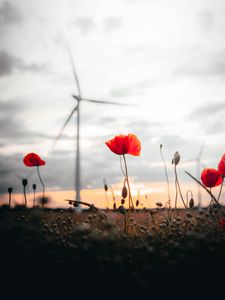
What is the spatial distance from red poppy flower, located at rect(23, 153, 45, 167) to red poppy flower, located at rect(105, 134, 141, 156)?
1506 millimetres

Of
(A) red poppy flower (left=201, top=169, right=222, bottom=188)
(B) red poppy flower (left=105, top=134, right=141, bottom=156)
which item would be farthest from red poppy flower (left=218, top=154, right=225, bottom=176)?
(B) red poppy flower (left=105, top=134, right=141, bottom=156)

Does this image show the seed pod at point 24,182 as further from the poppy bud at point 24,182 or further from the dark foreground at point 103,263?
the dark foreground at point 103,263

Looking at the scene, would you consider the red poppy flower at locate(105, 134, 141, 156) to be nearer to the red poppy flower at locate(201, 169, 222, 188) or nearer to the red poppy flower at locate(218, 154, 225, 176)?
the red poppy flower at locate(201, 169, 222, 188)

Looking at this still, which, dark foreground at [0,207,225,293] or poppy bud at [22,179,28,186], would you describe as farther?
poppy bud at [22,179,28,186]

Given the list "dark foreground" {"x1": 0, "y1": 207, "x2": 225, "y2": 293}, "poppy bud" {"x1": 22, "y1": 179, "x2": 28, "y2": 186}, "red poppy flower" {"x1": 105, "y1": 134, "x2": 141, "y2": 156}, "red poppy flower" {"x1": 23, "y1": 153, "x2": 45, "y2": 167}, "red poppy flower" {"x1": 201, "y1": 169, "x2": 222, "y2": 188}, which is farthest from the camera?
"red poppy flower" {"x1": 23, "y1": 153, "x2": 45, "y2": 167}

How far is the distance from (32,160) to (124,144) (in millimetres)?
1861

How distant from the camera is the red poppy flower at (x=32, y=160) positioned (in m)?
5.45

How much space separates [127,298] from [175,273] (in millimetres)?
497

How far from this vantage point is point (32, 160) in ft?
18.1

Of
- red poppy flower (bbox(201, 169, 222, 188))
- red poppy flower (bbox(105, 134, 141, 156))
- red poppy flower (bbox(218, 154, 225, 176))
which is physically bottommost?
red poppy flower (bbox(201, 169, 222, 188))

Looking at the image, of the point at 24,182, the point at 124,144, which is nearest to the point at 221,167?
the point at 124,144

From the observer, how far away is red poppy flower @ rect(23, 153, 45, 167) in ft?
17.9

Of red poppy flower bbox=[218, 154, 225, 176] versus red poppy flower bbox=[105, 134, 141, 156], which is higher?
red poppy flower bbox=[105, 134, 141, 156]

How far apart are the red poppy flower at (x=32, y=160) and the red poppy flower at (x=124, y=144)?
1.51 metres
